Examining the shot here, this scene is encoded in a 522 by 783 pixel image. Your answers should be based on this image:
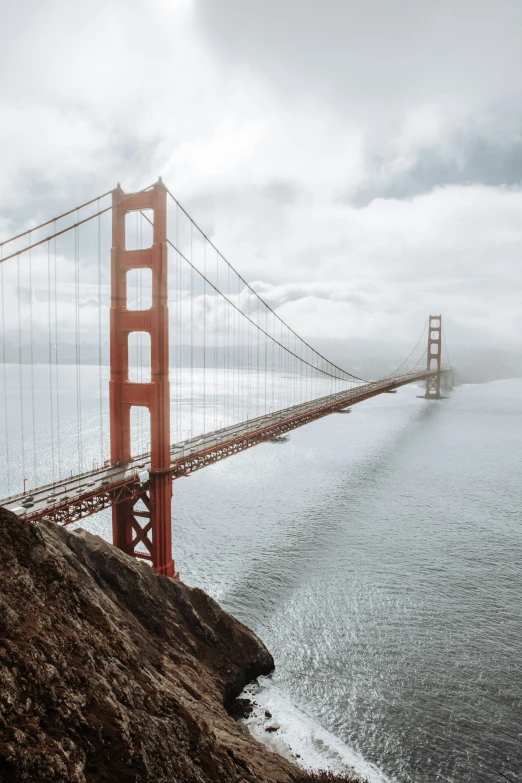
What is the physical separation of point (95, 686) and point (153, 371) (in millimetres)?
13251

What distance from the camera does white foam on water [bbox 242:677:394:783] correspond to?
1174 cm

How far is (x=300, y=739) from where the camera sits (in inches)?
492

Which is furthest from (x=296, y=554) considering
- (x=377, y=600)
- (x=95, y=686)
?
(x=95, y=686)

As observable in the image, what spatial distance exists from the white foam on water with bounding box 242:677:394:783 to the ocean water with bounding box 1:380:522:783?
0.04 meters

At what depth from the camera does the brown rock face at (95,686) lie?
6051 mm

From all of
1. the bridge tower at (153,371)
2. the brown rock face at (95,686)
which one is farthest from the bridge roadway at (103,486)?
the brown rock face at (95,686)

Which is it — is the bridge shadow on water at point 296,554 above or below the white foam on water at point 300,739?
above

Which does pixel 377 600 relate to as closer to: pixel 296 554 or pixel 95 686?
pixel 296 554

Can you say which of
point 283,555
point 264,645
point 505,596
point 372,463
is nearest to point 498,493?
point 372,463

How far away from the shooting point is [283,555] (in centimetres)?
2305

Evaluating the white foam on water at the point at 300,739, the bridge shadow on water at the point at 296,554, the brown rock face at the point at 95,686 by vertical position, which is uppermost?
the brown rock face at the point at 95,686

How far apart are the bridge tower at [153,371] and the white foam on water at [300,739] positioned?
7024mm

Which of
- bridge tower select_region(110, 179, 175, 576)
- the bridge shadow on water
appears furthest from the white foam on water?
bridge tower select_region(110, 179, 175, 576)

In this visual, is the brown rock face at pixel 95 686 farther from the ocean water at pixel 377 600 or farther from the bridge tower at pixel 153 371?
the bridge tower at pixel 153 371
